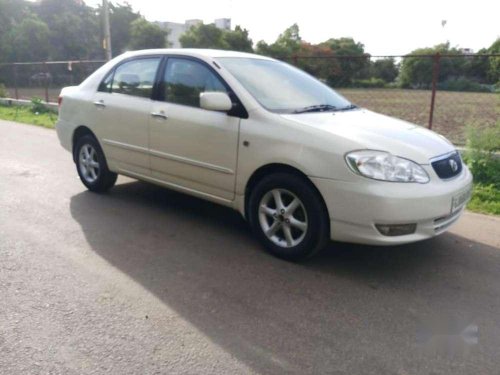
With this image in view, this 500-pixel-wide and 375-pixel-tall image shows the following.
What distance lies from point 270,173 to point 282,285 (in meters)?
0.96

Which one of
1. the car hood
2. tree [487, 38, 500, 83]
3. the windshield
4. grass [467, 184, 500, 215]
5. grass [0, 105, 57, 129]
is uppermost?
tree [487, 38, 500, 83]

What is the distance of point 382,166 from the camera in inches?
136

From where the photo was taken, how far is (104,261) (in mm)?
3805

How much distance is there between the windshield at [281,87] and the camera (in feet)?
13.7

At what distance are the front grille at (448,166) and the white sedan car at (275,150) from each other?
1 centimetres

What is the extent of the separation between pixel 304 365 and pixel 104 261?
1980 mm

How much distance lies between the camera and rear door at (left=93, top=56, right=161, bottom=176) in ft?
16.0

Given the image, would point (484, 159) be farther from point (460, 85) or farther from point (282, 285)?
point (460, 85)

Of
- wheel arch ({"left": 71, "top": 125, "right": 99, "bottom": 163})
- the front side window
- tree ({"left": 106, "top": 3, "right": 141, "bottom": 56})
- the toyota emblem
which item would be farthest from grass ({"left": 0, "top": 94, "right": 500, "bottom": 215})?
tree ({"left": 106, "top": 3, "right": 141, "bottom": 56})

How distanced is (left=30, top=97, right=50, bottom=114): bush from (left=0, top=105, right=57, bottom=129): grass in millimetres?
162

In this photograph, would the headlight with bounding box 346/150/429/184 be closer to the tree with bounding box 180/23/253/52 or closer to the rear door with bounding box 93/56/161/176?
the rear door with bounding box 93/56/161/176

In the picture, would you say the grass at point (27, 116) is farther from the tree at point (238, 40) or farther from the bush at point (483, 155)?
the tree at point (238, 40)

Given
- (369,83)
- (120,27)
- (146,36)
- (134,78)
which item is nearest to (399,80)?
(369,83)

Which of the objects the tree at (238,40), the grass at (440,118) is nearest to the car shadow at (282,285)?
the grass at (440,118)
